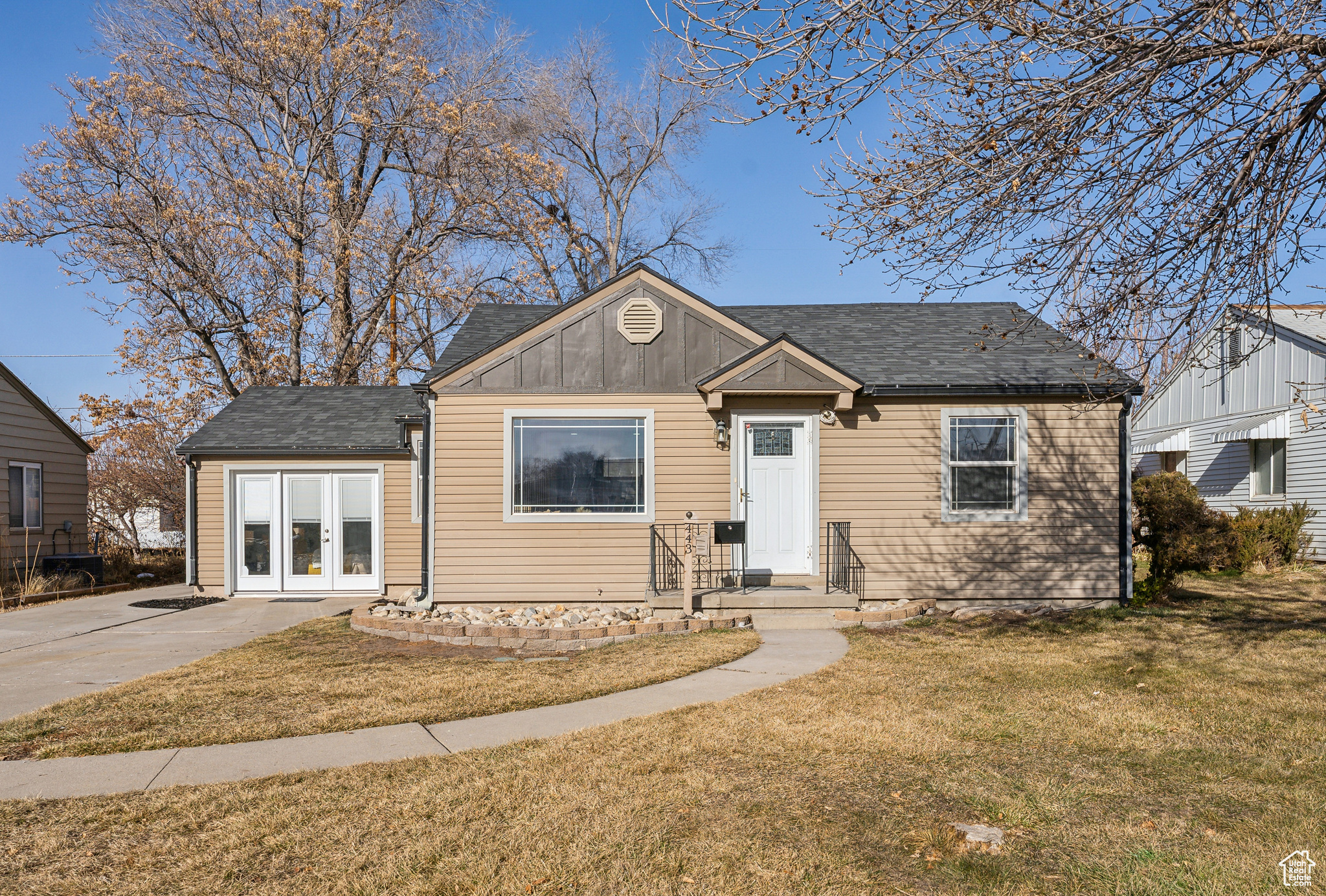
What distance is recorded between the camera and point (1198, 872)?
11.5 ft

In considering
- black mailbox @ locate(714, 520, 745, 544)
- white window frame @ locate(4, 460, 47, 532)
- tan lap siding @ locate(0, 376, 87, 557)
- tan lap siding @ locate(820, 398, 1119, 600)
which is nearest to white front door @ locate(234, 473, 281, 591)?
tan lap siding @ locate(0, 376, 87, 557)

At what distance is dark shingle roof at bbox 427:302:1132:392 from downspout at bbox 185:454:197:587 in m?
4.96

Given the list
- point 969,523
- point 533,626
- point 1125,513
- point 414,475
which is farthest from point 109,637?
point 1125,513

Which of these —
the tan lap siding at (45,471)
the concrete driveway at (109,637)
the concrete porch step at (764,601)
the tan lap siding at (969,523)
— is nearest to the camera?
the concrete driveway at (109,637)

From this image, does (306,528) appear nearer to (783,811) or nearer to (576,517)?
(576,517)

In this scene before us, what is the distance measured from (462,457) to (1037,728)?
7594mm

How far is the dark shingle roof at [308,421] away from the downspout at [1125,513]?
31.8 feet

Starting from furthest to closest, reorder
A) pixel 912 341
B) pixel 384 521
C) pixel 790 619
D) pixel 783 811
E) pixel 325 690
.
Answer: pixel 384 521 < pixel 912 341 < pixel 790 619 < pixel 325 690 < pixel 783 811

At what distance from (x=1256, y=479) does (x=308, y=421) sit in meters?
19.5

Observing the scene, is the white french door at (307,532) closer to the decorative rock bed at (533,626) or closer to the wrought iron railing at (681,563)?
the decorative rock bed at (533,626)

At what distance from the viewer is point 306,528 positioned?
1362 centimetres

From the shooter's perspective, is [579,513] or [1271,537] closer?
[579,513]

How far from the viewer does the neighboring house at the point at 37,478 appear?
14867 millimetres

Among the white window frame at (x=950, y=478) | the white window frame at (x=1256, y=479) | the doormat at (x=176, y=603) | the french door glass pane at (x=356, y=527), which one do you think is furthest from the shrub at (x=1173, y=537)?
the doormat at (x=176, y=603)
